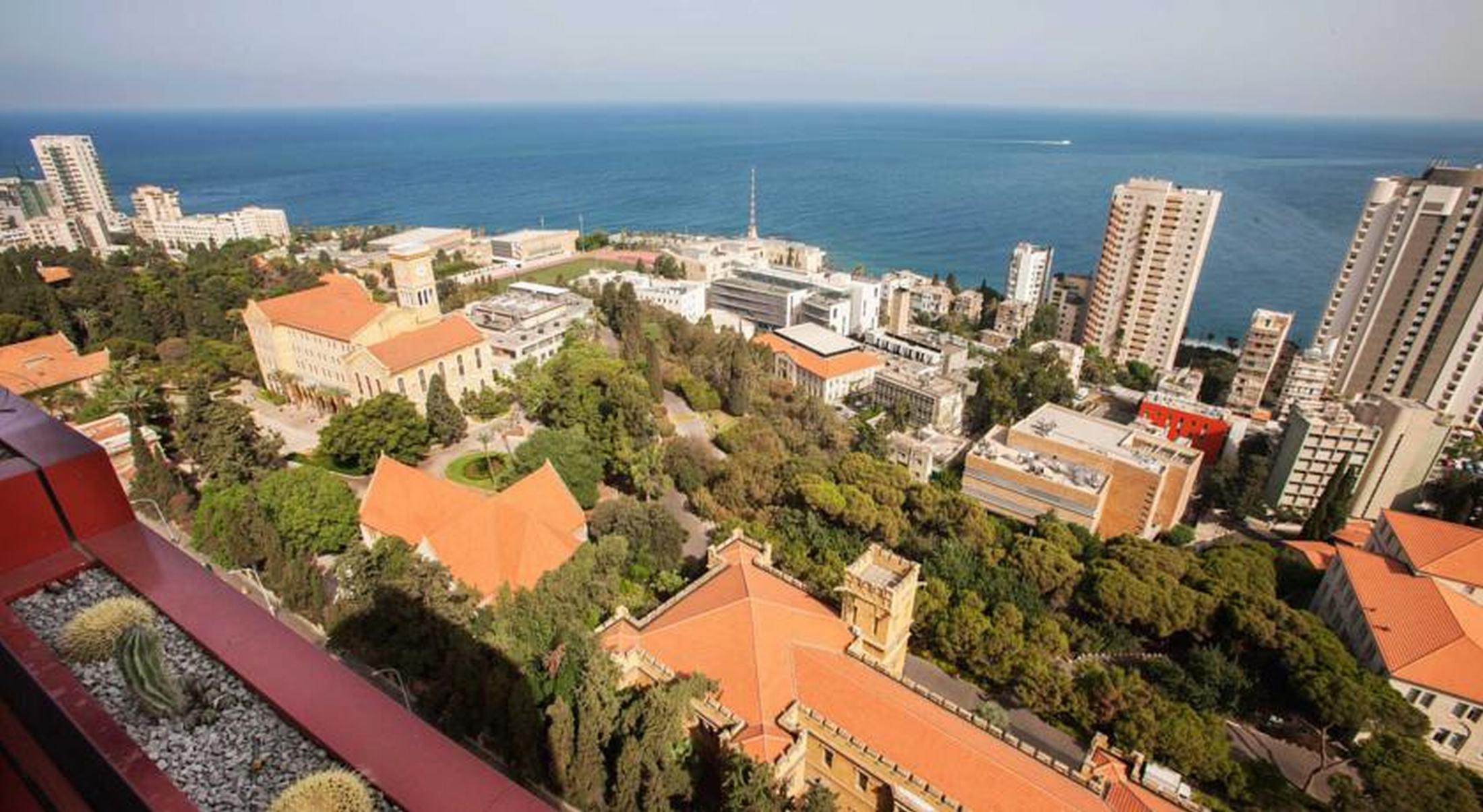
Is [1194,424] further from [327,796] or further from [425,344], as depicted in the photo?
[327,796]

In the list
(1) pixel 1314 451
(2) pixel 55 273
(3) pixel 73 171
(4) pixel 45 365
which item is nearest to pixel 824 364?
(1) pixel 1314 451

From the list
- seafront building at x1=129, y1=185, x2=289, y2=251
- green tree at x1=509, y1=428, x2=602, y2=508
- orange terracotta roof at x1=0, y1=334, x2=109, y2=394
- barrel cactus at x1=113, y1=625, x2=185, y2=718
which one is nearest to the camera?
barrel cactus at x1=113, y1=625, x2=185, y2=718

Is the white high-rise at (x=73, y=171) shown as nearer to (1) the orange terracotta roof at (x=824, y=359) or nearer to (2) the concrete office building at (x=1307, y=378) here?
(1) the orange terracotta roof at (x=824, y=359)

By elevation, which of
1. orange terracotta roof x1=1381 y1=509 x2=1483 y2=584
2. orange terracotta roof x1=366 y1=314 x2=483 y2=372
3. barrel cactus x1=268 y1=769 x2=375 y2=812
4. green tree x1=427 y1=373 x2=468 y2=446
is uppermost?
barrel cactus x1=268 y1=769 x2=375 y2=812

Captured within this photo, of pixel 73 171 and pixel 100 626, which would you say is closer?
pixel 100 626

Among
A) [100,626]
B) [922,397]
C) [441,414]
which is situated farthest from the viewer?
[922,397]

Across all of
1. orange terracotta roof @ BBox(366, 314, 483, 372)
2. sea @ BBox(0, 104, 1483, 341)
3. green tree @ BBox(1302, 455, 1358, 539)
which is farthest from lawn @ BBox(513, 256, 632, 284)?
green tree @ BBox(1302, 455, 1358, 539)

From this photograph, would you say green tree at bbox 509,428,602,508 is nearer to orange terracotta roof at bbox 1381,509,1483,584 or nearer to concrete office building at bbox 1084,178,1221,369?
orange terracotta roof at bbox 1381,509,1483,584
